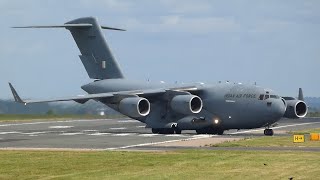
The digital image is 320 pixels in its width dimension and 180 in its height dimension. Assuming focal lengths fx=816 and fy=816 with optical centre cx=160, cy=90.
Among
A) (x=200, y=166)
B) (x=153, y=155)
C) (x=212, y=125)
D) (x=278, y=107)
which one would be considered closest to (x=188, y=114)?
(x=212, y=125)

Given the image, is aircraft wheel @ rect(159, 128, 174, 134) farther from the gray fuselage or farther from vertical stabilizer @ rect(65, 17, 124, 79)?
vertical stabilizer @ rect(65, 17, 124, 79)

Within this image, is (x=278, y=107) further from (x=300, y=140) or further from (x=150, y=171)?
(x=150, y=171)

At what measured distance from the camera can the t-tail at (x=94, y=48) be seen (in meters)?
65.9

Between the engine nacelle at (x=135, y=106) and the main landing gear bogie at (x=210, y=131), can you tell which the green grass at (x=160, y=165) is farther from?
the main landing gear bogie at (x=210, y=131)

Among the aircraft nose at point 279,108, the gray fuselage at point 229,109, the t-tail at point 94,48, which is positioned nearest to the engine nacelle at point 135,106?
the gray fuselage at point 229,109

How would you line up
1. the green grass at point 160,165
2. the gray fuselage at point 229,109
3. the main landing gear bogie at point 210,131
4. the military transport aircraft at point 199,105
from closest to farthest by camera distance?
the green grass at point 160,165, the gray fuselage at point 229,109, the military transport aircraft at point 199,105, the main landing gear bogie at point 210,131

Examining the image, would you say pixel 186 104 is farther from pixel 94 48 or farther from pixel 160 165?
pixel 160 165

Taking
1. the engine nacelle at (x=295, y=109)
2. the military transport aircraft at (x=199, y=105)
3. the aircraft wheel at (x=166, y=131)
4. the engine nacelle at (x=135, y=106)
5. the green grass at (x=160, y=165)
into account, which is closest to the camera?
the green grass at (x=160, y=165)

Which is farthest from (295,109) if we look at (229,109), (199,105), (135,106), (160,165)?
(160,165)

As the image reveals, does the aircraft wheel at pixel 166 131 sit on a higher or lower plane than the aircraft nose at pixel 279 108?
lower

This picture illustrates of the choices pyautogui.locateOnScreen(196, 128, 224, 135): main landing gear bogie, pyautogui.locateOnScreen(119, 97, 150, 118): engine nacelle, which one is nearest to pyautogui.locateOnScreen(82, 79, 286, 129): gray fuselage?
pyautogui.locateOnScreen(196, 128, 224, 135): main landing gear bogie

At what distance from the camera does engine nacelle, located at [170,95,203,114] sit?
187ft

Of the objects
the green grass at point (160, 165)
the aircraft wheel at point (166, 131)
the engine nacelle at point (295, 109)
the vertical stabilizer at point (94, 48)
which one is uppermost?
the vertical stabilizer at point (94, 48)

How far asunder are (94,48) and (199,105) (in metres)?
12.6
